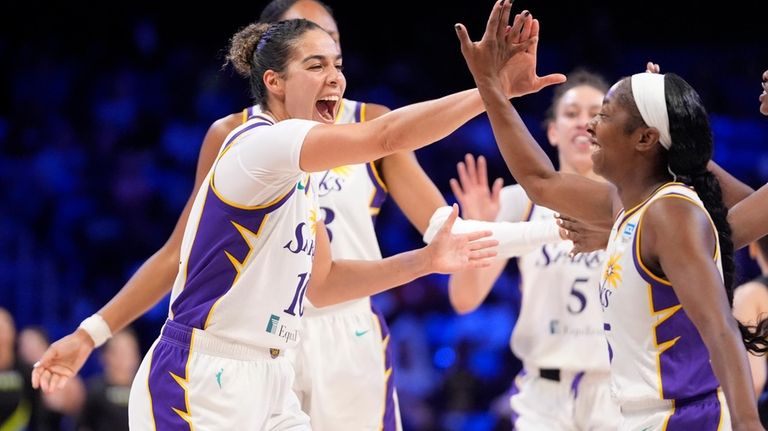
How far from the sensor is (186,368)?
3322 millimetres

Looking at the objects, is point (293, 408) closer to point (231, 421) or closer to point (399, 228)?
point (231, 421)

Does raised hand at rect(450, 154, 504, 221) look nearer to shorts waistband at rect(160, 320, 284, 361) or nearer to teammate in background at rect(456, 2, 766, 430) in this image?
teammate in background at rect(456, 2, 766, 430)

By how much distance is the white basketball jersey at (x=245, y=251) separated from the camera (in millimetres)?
3334

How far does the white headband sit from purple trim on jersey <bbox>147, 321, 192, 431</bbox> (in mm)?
1501

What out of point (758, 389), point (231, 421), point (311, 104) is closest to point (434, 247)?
point (311, 104)

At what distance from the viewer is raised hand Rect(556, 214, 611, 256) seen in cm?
358

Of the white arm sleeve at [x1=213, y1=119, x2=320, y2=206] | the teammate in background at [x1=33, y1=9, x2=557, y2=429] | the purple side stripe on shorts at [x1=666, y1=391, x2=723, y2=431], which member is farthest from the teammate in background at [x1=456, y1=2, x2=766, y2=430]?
the white arm sleeve at [x1=213, y1=119, x2=320, y2=206]

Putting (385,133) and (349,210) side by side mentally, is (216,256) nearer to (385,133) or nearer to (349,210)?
(385,133)

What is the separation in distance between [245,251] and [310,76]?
0.69 metres

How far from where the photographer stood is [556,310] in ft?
16.0

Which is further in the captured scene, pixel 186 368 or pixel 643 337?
pixel 186 368

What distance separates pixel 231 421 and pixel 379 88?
22.5 ft

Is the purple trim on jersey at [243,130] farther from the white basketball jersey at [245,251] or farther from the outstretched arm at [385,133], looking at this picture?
the outstretched arm at [385,133]

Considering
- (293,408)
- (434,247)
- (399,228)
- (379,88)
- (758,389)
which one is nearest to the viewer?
(293,408)
